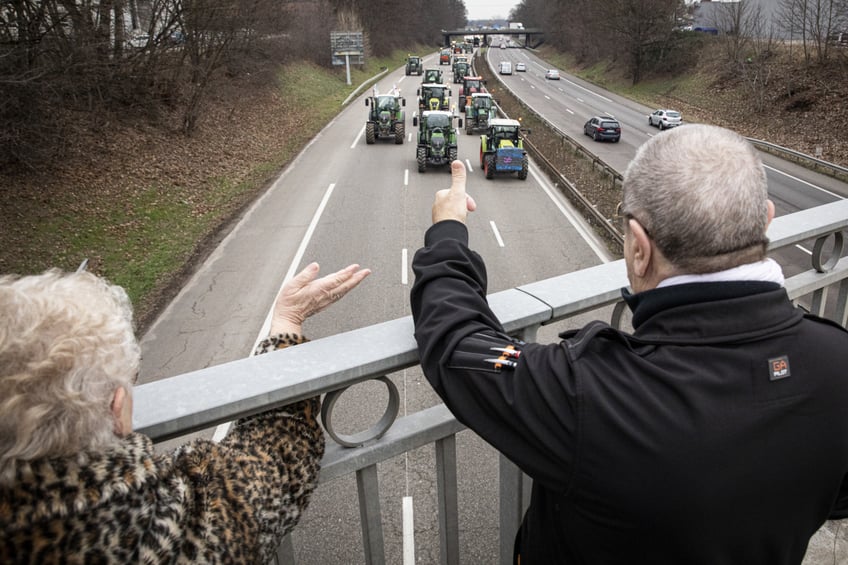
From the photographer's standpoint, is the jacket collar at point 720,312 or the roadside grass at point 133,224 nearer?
the jacket collar at point 720,312

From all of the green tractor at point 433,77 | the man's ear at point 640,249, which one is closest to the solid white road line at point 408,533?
the man's ear at point 640,249

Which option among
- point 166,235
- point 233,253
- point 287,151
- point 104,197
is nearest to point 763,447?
point 233,253

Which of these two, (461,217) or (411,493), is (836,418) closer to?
(461,217)

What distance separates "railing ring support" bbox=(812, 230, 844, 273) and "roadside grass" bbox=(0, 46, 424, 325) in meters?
11.8

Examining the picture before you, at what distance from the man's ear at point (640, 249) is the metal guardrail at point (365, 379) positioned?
437 millimetres

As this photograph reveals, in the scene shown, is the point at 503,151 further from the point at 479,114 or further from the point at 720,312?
the point at 720,312

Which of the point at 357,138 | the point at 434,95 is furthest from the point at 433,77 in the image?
the point at 357,138

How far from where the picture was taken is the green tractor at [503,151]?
23.7 meters

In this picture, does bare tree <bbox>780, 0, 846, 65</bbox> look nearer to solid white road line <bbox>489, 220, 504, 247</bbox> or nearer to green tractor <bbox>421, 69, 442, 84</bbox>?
green tractor <bbox>421, 69, 442, 84</bbox>

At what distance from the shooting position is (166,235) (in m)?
16.4

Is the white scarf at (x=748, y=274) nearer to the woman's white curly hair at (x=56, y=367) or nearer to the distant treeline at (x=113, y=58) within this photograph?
the woman's white curly hair at (x=56, y=367)

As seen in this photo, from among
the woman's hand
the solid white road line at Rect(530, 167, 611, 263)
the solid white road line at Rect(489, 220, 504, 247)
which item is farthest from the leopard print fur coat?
the solid white road line at Rect(489, 220, 504, 247)

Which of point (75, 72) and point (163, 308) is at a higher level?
point (75, 72)

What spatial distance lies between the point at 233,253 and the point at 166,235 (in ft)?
6.72
